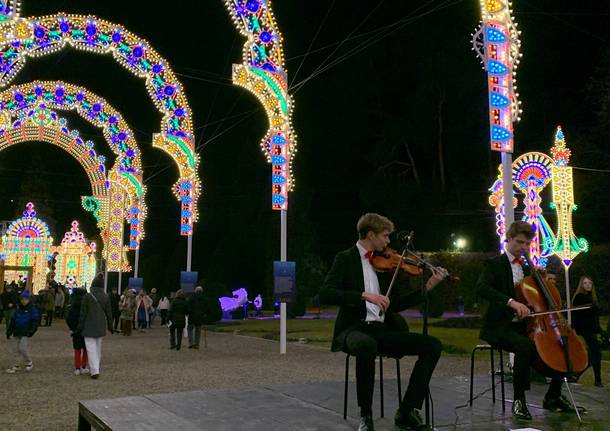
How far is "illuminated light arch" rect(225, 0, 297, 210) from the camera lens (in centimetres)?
1391

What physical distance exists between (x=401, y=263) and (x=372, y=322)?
22.4 inches

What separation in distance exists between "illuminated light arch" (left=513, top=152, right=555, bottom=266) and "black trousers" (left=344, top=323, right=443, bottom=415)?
12.1m

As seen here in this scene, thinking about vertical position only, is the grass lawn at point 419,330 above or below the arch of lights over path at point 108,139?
below

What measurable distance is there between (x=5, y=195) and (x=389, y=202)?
134 feet

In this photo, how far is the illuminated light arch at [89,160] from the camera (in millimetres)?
23250

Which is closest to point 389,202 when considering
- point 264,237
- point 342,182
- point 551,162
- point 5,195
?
point 342,182

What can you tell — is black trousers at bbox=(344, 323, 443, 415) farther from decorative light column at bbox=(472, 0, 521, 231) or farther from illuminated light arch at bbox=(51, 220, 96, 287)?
illuminated light arch at bbox=(51, 220, 96, 287)

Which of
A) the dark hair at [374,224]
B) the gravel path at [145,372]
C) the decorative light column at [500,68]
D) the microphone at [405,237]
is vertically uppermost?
the decorative light column at [500,68]

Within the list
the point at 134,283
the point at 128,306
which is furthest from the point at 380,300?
the point at 134,283

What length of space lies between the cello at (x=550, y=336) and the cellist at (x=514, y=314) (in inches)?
3.9

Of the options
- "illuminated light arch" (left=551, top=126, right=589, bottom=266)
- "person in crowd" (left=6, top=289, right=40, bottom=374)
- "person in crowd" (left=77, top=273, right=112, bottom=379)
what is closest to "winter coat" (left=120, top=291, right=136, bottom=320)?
"person in crowd" (left=6, top=289, right=40, bottom=374)

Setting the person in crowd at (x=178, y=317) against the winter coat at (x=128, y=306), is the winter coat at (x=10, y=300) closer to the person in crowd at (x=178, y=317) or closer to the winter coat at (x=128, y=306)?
the winter coat at (x=128, y=306)

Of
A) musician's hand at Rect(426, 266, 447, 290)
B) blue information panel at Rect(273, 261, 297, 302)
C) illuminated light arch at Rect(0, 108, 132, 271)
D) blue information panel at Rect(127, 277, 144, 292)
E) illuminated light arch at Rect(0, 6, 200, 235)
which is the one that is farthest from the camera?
illuminated light arch at Rect(0, 108, 132, 271)

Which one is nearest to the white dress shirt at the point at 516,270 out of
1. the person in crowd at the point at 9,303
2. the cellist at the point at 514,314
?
the cellist at the point at 514,314
